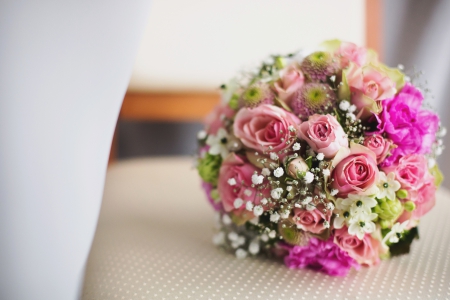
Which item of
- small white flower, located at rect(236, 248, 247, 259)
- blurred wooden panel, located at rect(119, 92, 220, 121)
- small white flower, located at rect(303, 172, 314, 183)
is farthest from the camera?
blurred wooden panel, located at rect(119, 92, 220, 121)

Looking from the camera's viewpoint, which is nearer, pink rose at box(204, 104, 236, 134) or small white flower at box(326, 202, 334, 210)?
small white flower at box(326, 202, 334, 210)

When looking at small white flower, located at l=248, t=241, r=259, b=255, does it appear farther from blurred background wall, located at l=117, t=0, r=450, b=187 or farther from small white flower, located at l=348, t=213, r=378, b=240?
blurred background wall, located at l=117, t=0, r=450, b=187

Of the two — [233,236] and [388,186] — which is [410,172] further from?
→ [233,236]

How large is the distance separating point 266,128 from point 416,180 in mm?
184

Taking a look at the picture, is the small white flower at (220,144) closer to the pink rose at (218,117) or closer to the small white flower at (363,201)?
the pink rose at (218,117)

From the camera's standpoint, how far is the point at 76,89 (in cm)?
38

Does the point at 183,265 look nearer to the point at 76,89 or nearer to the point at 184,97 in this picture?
the point at 76,89

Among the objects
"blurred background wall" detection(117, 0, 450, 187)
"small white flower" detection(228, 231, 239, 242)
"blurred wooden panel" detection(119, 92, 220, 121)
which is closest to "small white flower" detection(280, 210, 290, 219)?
"small white flower" detection(228, 231, 239, 242)

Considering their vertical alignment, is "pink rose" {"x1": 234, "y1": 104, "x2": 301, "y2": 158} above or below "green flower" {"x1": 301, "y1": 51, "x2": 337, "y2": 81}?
below

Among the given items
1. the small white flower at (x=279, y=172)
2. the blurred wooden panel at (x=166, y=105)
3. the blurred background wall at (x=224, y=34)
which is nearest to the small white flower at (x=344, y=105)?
the small white flower at (x=279, y=172)

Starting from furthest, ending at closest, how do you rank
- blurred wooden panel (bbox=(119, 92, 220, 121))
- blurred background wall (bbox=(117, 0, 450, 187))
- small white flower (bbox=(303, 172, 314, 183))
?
blurred wooden panel (bbox=(119, 92, 220, 121)), blurred background wall (bbox=(117, 0, 450, 187)), small white flower (bbox=(303, 172, 314, 183))

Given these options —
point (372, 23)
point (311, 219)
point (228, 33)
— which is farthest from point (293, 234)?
point (372, 23)

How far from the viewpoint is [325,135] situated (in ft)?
1.55

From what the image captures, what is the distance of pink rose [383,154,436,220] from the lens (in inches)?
19.9
